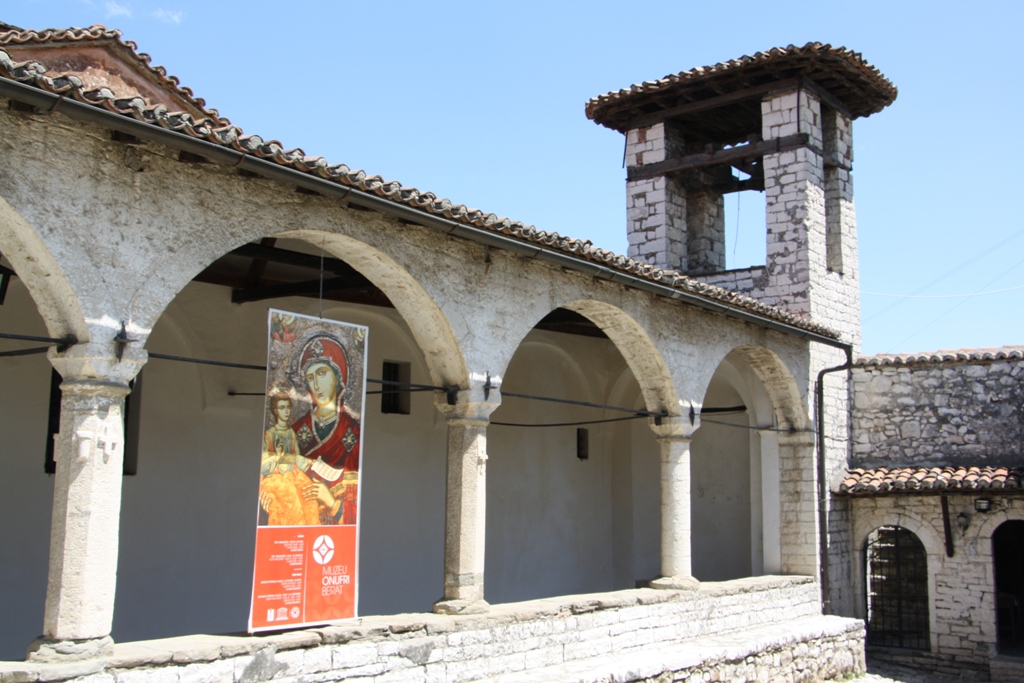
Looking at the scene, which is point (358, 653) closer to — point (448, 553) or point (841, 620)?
point (448, 553)

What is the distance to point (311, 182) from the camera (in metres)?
6.66

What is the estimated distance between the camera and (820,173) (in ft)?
48.3

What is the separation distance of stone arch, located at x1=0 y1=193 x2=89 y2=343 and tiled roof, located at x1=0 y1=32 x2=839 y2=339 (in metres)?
0.77

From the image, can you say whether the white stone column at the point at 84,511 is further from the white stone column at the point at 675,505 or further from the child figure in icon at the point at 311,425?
the white stone column at the point at 675,505

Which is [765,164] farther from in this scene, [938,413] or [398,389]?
[398,389]

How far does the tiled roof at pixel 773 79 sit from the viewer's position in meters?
13.8

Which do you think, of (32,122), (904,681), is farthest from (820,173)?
(32,122)

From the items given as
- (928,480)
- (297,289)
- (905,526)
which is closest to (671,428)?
(297,289)

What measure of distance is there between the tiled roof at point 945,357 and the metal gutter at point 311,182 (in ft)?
16.1

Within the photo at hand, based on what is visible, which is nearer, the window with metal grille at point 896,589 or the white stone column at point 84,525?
the white stone column at point 84,525

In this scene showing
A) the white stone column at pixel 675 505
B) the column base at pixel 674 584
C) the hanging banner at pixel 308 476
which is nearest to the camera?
the hanging banner at pixel 308 476

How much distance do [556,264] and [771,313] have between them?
3.79m

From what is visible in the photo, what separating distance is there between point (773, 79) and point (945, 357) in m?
4.55

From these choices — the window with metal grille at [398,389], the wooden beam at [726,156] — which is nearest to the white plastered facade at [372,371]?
the window with metal grille at [398,389]
